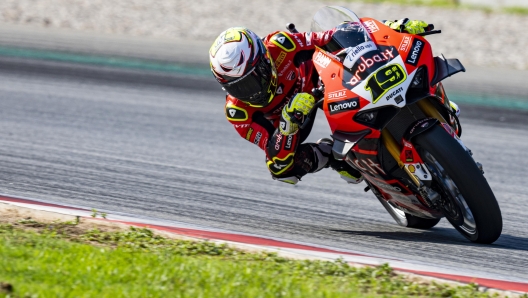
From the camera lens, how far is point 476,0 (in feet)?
64.8

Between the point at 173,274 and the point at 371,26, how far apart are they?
237cm

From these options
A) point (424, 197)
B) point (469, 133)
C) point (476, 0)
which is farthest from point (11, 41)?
point (424, 197)

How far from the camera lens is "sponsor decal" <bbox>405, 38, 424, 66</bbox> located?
5.16 metres

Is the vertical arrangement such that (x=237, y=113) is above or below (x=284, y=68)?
below

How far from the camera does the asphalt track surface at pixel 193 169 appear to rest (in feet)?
19.5

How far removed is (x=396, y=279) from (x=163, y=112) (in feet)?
24.1

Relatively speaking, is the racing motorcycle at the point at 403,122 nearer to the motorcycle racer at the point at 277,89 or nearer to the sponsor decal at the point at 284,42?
the motorcycle racer at the point at 277,89

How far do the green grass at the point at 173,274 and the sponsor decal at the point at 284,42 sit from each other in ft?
5.79

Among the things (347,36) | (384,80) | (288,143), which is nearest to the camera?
(384,80)

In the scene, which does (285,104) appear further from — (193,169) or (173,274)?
(193,169)

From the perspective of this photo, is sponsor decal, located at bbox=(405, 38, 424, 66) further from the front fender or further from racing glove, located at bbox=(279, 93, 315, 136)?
racing glove, located at bbox=(279, 93, 315, 136)

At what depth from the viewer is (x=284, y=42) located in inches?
238

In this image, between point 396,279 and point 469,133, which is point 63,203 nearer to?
point 396,279

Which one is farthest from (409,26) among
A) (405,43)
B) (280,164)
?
(280,164)
